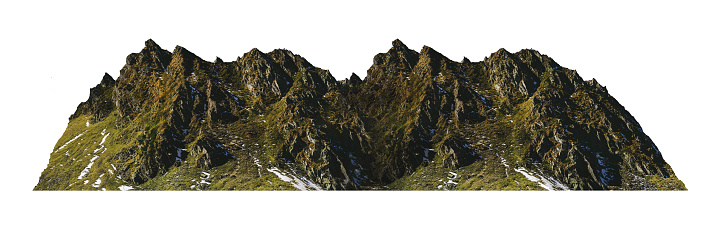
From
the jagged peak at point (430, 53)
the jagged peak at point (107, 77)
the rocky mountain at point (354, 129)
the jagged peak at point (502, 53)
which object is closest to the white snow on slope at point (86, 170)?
the rocky mountain at point (354, 129)

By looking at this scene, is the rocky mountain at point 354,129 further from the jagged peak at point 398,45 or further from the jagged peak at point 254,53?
the jagged peak at point 398,45

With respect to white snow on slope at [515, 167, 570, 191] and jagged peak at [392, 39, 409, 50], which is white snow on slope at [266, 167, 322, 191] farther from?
jagged peak at [392, 39, 409, 50]

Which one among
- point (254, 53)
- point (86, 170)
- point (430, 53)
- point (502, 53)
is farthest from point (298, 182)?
point (502, 53)

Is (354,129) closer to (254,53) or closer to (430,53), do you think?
(430,53)

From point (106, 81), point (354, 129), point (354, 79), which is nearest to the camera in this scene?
point (354, 129)

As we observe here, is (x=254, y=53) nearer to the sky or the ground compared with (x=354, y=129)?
nearer to the sky

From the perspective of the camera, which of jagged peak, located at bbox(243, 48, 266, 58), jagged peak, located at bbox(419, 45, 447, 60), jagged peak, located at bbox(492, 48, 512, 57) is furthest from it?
jagged peak, located at bbox(419, 45, 447, 60)

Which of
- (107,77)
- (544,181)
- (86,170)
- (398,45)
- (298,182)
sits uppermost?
(398,45)

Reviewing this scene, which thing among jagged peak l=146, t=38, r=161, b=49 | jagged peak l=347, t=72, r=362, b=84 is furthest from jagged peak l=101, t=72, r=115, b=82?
jagged peak l=347, t=72, r=362, b=84

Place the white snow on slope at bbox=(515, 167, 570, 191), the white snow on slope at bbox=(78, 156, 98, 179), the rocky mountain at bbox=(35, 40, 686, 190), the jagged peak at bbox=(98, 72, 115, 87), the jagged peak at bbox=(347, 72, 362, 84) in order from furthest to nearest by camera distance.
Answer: the jagged peak at bbox=(98, 72, 115, 87)
the jagged peak at bbox=(347, 72, 362, 84)
the white snow on slope at bbox=(78, 156, 98, 179)
the rocky mountain at bbox=(35, 40, 686, 190)
the white snow on slope at bbox=(515, 167, 570, 191)
